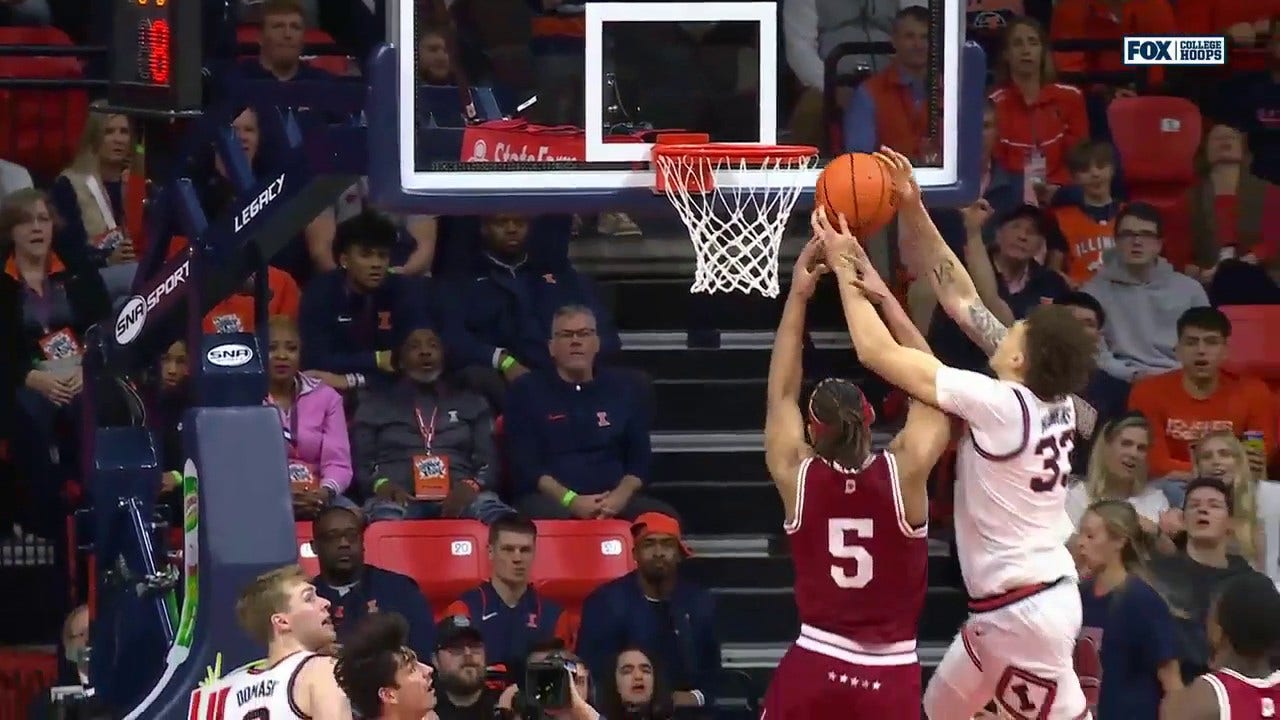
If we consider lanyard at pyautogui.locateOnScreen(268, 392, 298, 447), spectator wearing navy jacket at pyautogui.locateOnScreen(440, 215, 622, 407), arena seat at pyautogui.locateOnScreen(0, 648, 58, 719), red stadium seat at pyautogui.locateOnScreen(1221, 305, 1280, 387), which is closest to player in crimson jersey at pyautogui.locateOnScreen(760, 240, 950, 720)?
lanyard at pyautogui.locateOnScreen(268, 392, 298, 447)

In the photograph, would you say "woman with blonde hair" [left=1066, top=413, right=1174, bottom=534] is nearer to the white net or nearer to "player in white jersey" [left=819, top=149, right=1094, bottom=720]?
the white net

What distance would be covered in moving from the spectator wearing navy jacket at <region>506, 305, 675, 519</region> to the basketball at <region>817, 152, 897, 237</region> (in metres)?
3.30

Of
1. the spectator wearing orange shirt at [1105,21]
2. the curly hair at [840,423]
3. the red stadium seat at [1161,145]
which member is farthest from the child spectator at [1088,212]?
the curly hair at [840,423]

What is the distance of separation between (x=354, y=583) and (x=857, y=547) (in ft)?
9.58

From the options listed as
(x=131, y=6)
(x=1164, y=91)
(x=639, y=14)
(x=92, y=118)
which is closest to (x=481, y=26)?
(x=639, y=14)

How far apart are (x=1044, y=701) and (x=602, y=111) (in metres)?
2.59

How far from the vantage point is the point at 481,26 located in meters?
9.84

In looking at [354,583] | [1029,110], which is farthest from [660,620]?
[1029,110]

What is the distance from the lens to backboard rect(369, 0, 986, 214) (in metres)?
8.71

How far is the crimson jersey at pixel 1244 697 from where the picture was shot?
7.29 meters

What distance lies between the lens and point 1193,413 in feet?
37.9

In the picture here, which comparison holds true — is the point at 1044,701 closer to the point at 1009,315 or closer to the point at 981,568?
the point at 981,568

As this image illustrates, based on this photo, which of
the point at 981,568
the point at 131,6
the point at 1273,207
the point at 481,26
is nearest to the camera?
the point at 981,568

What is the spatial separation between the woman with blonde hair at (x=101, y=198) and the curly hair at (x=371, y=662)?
4714 mm
